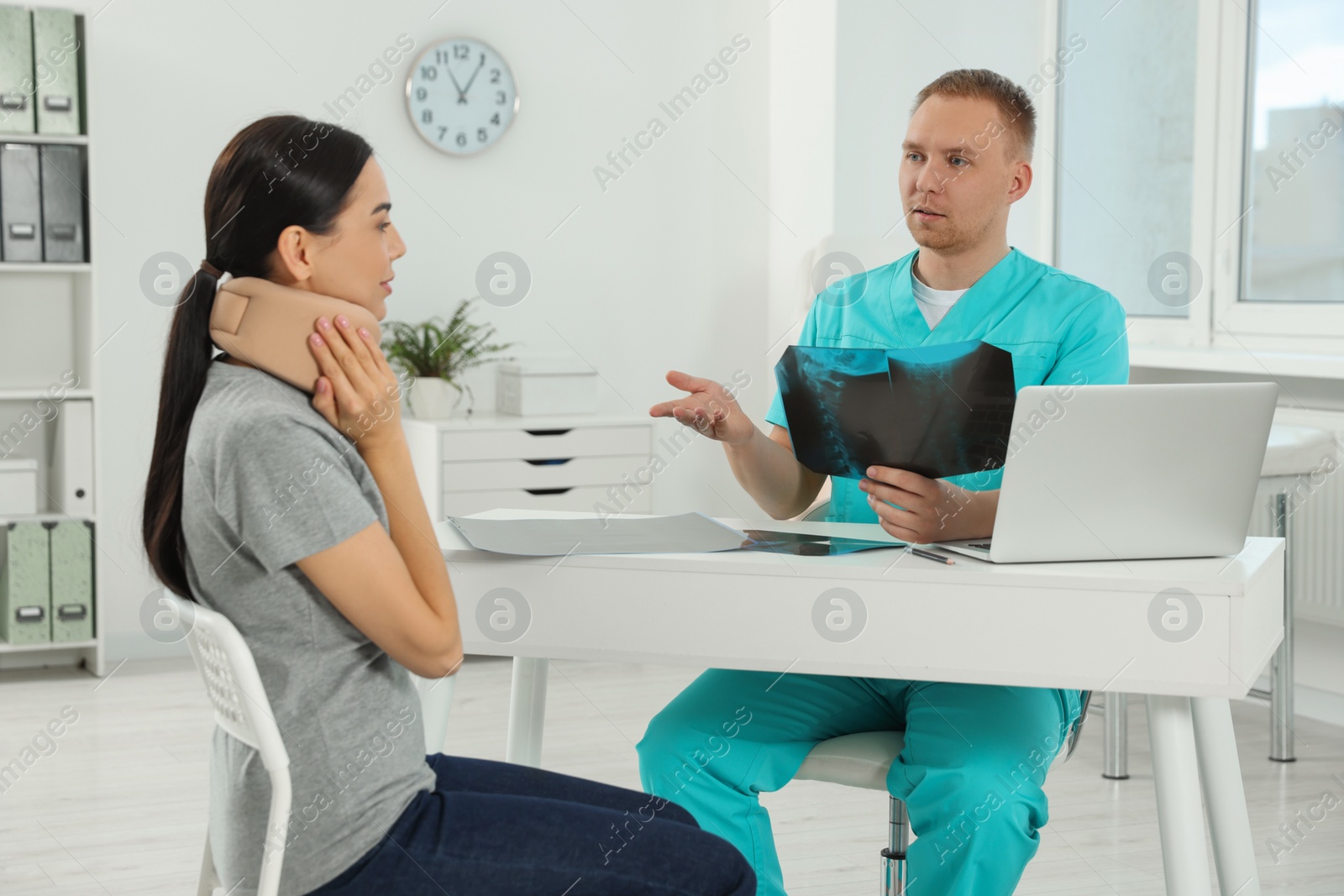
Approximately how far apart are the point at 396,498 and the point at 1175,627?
0.73 m

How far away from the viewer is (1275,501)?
2.86 meters

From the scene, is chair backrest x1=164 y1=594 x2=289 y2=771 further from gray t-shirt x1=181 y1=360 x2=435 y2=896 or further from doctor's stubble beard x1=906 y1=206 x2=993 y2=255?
doctor's stubble beard x1=906 y1=206 x2=993 y2=255

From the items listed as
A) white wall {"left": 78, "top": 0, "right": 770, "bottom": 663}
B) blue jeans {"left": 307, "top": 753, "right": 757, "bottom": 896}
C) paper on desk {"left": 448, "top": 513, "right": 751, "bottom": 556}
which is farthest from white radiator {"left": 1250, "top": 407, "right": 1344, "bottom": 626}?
blue jeans {"left": 307, "top": 753, "right": 757, "bottom": 896}

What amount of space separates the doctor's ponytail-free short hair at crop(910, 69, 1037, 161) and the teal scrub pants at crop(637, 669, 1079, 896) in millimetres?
772

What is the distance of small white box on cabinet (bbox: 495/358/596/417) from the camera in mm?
3869

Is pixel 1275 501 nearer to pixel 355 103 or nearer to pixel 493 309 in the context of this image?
pixel 493 309

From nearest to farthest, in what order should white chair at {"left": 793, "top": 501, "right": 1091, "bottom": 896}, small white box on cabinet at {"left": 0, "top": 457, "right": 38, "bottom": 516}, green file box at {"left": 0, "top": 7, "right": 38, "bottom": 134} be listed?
white chair at {"left": 793, "top": 501, "right": 1091, "bottom": 896} < green file box at {"left": 0, "top": 7, "right": 38, "bottom": 134} < small white box on cabinet at {"left": 0, "top": 457, "right": 38, "bottom": 516}

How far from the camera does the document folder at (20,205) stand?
349cm

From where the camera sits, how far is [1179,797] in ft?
4.39

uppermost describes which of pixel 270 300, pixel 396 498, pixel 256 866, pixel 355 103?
pixel 355 103

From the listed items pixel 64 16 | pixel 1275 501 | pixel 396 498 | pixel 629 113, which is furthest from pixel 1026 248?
pixel 396 498

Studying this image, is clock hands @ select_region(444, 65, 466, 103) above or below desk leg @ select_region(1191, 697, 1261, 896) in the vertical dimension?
above

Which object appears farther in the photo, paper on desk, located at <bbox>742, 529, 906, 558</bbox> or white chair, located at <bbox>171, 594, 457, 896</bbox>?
paper on desk, located at <bbox>742, 529, 906, 558</bbox>

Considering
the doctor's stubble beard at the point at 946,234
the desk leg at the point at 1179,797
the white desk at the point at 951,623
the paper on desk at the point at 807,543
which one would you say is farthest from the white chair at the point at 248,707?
the doctor's stubble beard at the point at 946,234
